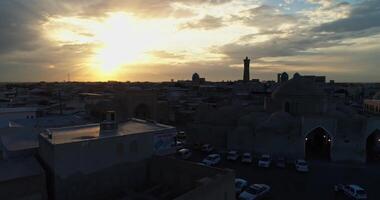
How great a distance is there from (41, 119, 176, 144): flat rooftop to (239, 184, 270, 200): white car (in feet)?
17.1

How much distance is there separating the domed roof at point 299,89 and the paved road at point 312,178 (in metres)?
7.06

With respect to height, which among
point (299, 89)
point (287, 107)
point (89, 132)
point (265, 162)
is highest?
point (299, 89)

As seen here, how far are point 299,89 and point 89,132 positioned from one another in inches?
806

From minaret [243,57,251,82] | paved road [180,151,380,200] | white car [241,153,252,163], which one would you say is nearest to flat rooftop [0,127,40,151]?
paved road [180,151,380,200]

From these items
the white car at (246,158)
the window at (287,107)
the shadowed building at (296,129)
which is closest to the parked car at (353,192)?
the shadowed building at (296,129)

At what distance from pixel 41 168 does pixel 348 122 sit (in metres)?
20.8

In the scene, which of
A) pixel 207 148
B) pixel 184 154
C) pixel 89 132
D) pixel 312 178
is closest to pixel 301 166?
pixel 312 178

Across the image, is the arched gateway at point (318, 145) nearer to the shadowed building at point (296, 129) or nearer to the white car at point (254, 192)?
the shadowed building at point (296, 129)

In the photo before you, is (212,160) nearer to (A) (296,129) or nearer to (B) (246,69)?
(A) (296,129)

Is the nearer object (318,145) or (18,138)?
(18,138)

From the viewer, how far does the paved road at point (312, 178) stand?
17.8 m

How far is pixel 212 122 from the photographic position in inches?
1161

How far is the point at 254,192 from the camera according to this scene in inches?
664

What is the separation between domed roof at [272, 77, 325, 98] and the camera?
28.6m
